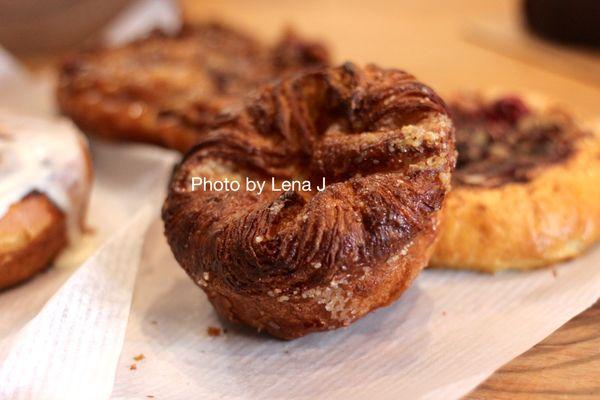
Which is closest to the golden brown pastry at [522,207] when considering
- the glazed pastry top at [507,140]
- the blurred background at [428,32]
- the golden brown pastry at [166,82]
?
the glazed pastry top at [507,140]

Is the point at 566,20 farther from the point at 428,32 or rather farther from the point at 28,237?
the point at 28,237

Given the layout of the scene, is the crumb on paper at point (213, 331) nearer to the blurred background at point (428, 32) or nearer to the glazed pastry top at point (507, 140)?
the glazed pastry top at point (507, 140)

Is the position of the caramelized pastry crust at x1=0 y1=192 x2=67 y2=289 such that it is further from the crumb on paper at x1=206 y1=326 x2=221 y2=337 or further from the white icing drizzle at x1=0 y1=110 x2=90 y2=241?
the crumb on paper at x1=206 y1=326 x2=221 y2=337

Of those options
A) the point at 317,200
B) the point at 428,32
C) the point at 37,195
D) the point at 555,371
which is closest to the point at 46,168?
A: the point at 37,195

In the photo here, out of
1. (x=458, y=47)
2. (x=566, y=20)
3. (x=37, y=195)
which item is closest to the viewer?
(x=37, y=195)

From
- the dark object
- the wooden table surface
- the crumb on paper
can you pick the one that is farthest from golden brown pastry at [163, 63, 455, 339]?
the dark object

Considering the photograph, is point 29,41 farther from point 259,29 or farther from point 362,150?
point 362,150

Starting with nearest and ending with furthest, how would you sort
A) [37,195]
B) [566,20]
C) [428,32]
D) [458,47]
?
[37,195]
[566,20]
[458,47]
[428,32]
